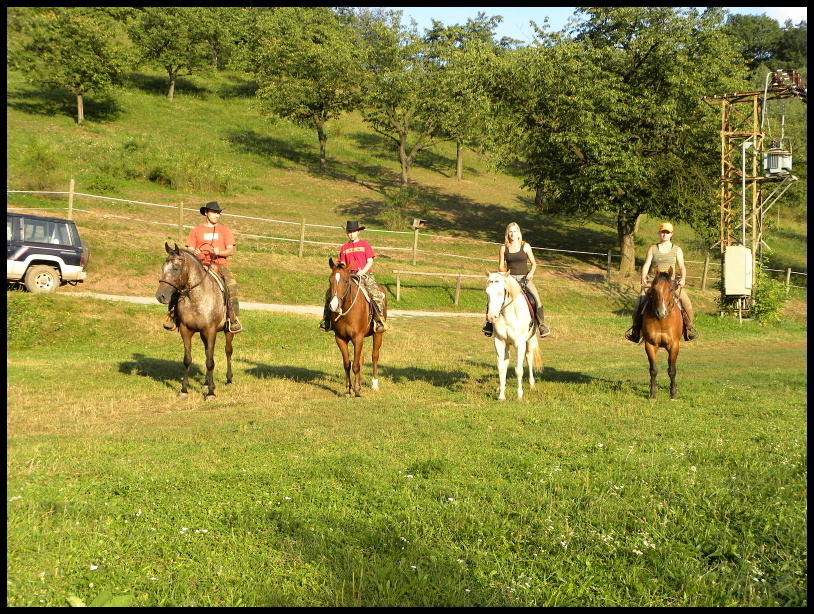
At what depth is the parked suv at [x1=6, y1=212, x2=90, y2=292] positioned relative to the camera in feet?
66.7

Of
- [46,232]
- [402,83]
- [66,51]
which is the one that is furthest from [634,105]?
[66,51]

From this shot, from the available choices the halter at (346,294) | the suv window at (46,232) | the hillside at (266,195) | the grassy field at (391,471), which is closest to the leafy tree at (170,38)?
the hillside at (266,195)

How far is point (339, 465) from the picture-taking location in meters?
7.68

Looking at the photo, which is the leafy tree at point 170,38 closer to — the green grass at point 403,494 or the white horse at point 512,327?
the green grass at point 403,494

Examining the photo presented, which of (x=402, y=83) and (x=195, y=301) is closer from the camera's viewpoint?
(x=195, y=301)

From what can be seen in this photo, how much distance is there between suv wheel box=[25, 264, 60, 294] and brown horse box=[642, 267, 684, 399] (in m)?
16.8

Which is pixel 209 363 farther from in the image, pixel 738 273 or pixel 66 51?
pixel 66 51

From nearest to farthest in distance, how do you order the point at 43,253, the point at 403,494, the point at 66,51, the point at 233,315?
the point at 403,494, the point at 233,315, the point at 43,253, the point at 66,51

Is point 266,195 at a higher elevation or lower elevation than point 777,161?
lower

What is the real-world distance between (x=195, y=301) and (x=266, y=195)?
3712 centimetres

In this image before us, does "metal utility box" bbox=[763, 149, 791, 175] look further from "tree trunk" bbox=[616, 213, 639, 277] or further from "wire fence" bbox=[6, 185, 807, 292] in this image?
"tree trunk" bbox=[616, 213, 639, 277]

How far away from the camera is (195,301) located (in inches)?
504

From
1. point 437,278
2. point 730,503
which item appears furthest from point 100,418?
point 437,278

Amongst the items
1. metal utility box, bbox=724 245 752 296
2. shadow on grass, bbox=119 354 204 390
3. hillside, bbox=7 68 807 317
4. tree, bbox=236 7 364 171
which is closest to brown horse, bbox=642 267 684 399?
shadow on grass, bbox=119 354 204 390
